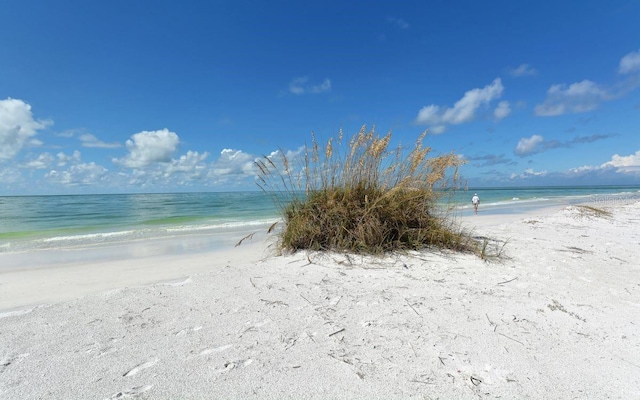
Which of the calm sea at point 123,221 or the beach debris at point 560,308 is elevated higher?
the calm sea at point 123,221

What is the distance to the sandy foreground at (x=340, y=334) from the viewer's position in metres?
1.68

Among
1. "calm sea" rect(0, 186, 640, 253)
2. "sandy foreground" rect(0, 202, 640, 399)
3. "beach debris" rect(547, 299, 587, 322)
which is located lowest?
"beach debris" rect(547, 299, 587, 322)

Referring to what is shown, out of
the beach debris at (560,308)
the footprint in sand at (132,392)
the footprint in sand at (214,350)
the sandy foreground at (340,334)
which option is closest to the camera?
the footprint in sand at (132,392)

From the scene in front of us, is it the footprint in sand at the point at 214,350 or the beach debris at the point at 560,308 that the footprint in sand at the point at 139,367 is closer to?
the footprint in sand at the point at 214,350

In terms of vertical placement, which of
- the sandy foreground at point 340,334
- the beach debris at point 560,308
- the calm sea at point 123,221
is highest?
the calm sea at point 123,221

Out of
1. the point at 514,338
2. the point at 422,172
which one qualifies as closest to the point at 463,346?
the point at 514,338

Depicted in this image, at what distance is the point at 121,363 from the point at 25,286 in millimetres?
3428

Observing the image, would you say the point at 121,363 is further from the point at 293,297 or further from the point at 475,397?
the point at 475,397

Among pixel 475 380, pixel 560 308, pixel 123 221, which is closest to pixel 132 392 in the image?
pixel 475 380

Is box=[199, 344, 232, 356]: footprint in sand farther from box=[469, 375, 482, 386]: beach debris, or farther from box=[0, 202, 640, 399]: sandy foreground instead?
box=[469, 375, 482, 386]: beach debris

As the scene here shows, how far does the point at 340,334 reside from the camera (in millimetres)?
2205

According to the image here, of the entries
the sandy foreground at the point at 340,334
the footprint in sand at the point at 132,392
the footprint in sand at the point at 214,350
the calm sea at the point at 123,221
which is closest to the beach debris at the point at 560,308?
the sandy foreground at the point at 340,334

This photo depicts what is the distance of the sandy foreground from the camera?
5.51ft

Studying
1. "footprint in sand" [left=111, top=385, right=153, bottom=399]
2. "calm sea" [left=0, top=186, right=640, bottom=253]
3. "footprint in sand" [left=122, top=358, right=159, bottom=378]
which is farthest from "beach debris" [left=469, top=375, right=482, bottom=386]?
"calm sea" [left=0, top=186, right=640, bottom=253]
